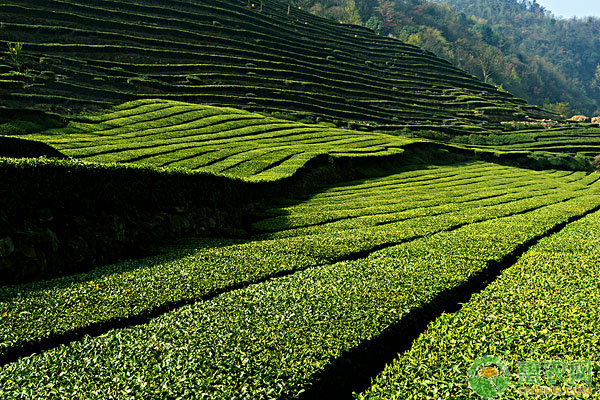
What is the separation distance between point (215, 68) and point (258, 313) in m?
83.8

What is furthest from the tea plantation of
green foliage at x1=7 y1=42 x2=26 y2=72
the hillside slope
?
the hillside slope

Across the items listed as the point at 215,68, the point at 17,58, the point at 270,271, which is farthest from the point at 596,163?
the point at 17,58

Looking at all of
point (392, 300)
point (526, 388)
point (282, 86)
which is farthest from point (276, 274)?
point (282, 86)

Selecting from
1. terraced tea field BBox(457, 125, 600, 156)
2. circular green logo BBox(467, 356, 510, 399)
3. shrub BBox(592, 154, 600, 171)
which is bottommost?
circular green logo BBox(467, 356, 510, 399)

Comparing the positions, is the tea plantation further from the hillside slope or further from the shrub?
the shrub

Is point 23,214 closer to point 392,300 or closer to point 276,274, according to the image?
point 276,274

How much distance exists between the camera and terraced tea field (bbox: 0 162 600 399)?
7.88 metres

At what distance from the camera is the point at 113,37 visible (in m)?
82.2

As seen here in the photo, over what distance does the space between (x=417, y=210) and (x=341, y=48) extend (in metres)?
118

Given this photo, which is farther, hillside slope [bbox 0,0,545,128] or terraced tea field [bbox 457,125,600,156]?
terraced tea field [bbox 457,125,600,156]

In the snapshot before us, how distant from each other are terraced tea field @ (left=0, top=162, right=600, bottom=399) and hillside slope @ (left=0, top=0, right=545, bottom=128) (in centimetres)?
5033

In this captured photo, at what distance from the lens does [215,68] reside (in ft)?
280

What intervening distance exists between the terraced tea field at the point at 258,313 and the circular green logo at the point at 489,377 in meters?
0.46

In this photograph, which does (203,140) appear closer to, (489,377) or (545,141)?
(489,377)
